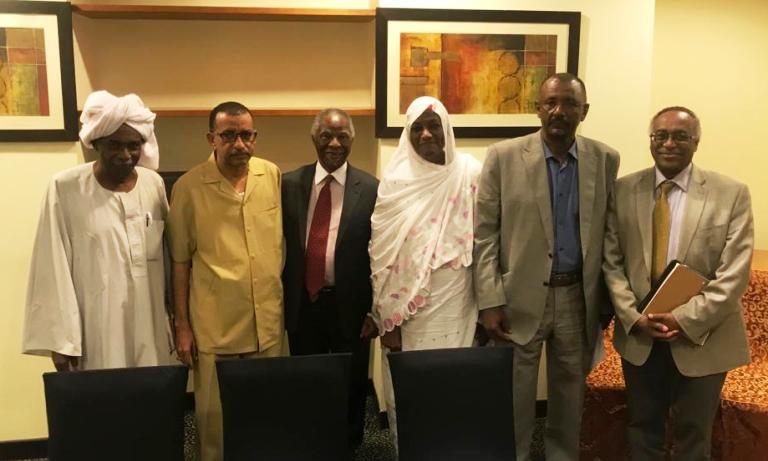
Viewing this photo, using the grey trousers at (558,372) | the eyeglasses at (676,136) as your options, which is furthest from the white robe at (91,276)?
the eyeglasses at (676,136)

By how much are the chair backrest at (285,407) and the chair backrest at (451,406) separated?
179 mm

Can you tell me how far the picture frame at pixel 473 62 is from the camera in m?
2.92

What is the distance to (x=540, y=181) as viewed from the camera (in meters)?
2.33

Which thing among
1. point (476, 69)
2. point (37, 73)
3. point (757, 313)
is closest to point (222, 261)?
point (37, 73)

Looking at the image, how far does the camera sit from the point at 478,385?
1890 mm

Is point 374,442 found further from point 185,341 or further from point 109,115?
point 109,115

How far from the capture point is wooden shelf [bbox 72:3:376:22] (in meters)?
2.89

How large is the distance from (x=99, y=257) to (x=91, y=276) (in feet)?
0.23

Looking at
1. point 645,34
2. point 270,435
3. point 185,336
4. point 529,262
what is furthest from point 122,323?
point 645,34

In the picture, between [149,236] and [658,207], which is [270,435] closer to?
[149,236]

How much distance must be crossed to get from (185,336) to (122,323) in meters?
0.23

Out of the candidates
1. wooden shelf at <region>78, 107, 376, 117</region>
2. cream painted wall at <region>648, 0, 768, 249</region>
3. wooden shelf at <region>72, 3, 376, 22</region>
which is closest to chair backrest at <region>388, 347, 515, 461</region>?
A: wooden shelf at <region>78, 107, 376, 117</region>

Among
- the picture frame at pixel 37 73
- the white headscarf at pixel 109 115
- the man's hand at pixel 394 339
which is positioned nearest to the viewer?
the white headscarf at pixel 109 115

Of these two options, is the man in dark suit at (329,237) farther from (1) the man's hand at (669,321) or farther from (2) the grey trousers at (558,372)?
(1) the man's hand at (669,321)
